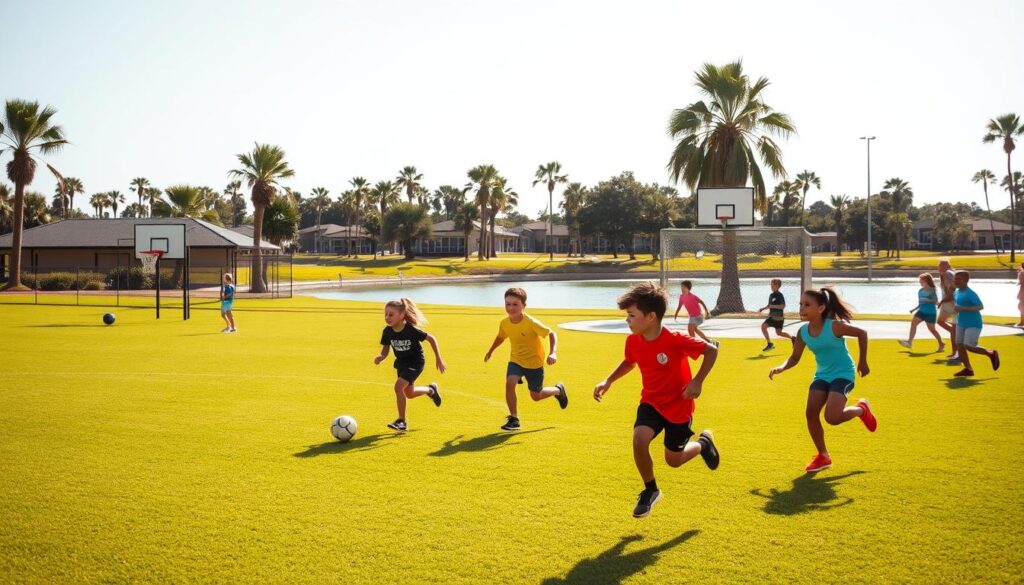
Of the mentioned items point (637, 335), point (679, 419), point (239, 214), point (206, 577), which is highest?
point (239, 214)

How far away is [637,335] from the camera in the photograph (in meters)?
6.77

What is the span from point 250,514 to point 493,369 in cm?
973

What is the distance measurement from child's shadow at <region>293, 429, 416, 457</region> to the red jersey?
3941mm

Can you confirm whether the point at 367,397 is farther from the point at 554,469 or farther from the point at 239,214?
the point at 239,214

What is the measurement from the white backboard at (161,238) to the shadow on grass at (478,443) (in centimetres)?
2870

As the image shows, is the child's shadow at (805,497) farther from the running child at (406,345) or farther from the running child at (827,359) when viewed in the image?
the running child at (406,345)

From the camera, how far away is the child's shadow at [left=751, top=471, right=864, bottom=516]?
23.2ft

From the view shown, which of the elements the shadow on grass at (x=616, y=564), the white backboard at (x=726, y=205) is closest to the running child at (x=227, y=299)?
the white backboard at (x=726, y=205)

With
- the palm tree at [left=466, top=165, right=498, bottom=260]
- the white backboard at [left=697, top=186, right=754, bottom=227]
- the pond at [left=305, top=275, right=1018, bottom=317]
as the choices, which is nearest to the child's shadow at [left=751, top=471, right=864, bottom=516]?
the white backboard at [left=697, top=186, right=754, bottom=227]

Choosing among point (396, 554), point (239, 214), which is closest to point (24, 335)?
point (396, 554)

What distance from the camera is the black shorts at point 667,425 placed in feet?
21.8

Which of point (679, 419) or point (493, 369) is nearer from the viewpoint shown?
point (679, 419)

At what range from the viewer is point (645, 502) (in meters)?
6.64

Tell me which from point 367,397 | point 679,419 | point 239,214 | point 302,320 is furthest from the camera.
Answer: point 239,214
